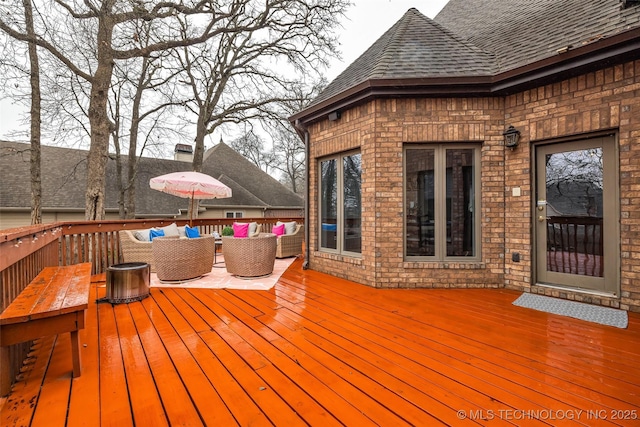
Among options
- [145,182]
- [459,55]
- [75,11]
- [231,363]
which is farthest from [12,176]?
[459,55]

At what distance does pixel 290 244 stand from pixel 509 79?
17.1 feet

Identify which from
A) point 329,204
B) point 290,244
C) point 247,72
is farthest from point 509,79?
point 247,72

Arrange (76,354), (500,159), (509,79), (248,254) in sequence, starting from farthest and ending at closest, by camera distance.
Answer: (248,254) < (500,159) < (509,79) < (76,354)

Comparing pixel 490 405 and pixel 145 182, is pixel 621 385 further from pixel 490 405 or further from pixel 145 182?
pixel 145 182

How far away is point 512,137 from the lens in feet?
13.1

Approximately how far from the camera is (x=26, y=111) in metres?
8.63

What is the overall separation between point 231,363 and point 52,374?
1.24 metres

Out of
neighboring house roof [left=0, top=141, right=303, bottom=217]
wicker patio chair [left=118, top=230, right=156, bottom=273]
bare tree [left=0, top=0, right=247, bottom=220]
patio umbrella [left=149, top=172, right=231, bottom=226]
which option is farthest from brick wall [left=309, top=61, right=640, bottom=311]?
neighboring house roof [left=0, top=141, right=303, bottom=217]

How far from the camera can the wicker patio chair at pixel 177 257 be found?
14.8 ft

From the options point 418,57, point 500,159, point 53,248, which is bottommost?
point 53,248

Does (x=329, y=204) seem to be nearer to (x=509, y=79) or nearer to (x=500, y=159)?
(x=500, y=159)

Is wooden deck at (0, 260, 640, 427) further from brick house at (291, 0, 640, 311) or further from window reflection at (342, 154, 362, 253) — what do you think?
window reflection at (342, 154, 362, 253)

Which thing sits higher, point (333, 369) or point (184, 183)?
point (184, 183)

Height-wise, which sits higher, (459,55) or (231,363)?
(459,55)
